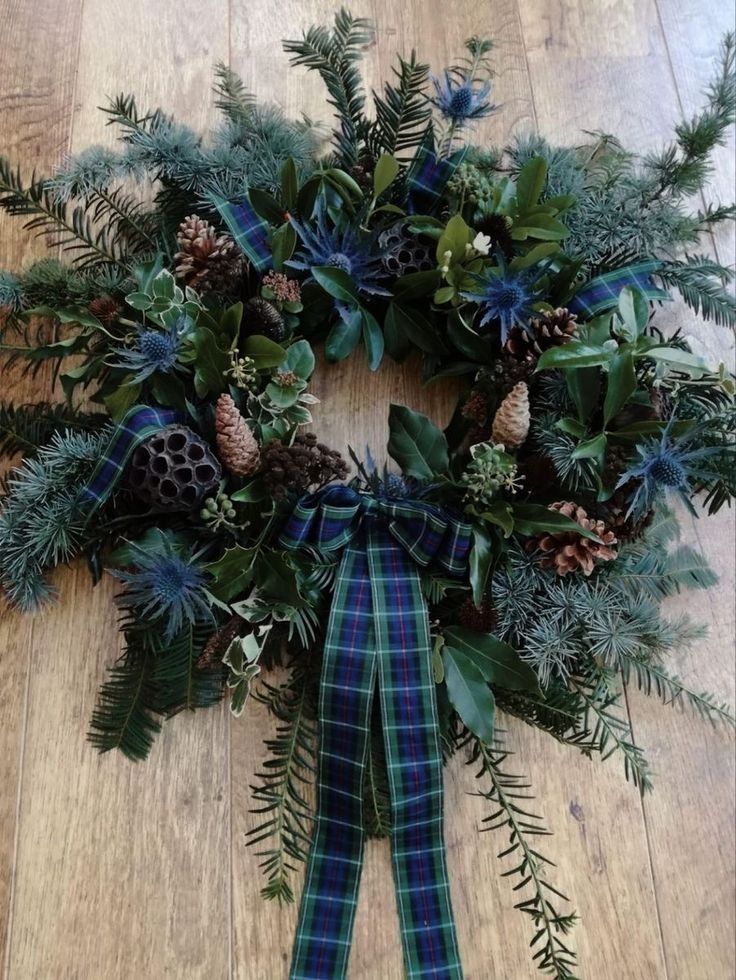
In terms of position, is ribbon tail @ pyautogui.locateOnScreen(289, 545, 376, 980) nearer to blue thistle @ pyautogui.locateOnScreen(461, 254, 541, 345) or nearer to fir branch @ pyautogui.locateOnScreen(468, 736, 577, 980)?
fir branch @ pyautogui.locateOnScreen(468, 736, 577, 980)

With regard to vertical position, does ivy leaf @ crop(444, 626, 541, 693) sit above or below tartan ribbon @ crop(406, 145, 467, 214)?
below

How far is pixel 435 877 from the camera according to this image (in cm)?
94

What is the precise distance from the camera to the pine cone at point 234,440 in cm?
87

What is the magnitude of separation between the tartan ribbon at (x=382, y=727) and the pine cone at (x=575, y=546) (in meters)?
0.10

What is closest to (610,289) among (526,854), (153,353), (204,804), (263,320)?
(263,320)

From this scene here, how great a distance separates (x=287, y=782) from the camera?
0.92 m

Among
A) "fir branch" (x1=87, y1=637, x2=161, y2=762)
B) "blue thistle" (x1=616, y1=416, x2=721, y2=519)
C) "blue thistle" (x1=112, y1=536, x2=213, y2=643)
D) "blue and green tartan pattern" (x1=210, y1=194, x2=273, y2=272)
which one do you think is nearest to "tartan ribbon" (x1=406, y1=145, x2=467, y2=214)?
"blue and green tartan pattern" (x1=210, y1=194, x2=273, y2=272)

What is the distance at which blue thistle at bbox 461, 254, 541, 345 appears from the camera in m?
0.96

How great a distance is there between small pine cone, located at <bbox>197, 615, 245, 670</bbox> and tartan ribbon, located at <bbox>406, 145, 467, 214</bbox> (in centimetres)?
56

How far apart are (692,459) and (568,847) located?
1.65 ft

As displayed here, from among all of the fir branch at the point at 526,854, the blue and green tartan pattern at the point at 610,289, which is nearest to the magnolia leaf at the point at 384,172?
the blue and green tartan pattern at the point at 610,289

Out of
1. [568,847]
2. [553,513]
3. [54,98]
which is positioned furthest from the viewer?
[54,98]

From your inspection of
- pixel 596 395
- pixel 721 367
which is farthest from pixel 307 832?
pixel 721 367

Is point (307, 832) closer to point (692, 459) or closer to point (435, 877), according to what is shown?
point (435, 877)
